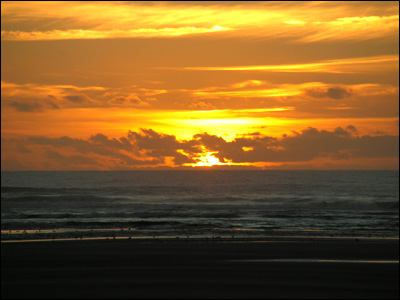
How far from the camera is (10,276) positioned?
55.8 ft

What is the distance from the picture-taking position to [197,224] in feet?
124

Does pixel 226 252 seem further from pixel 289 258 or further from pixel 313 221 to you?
pixel 313 221

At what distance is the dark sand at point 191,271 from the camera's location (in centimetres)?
1498

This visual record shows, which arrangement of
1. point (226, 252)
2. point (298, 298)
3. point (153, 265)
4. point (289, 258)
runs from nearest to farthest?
point (298, 298) < point (153, 265) < point (289, 258) < point (226, 252)

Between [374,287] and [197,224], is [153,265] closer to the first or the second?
[374,287]

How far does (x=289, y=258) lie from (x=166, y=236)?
9.88 m

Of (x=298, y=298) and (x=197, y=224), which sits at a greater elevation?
(x=298, y=298)

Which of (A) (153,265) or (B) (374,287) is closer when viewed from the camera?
(B) (374,287)

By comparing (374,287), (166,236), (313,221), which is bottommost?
(313,221)

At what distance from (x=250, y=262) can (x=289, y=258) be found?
6.44ft

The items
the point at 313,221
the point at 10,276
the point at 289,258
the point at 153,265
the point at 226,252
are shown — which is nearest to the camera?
the point at 10,276

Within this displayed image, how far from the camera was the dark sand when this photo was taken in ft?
49.2

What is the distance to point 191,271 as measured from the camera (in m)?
18.0

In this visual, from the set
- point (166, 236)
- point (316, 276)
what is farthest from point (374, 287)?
point (166, 236)
